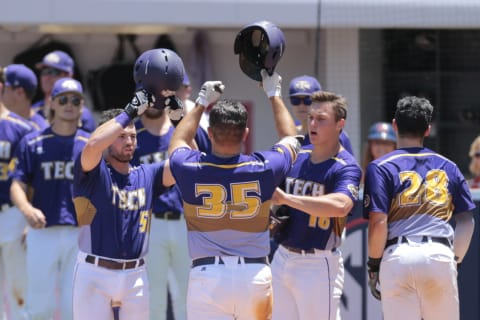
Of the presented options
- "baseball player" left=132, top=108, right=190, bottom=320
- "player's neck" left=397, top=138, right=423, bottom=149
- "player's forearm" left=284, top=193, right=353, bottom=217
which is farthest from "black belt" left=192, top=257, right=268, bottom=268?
"baseball player" left=132, top=108, right=190, bottom=320

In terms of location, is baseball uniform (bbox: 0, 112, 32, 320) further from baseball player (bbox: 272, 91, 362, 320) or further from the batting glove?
the batting glove

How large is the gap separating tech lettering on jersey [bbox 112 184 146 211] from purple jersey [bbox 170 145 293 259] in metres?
0.55

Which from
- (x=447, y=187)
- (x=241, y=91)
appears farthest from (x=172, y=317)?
(x=241, y=91)

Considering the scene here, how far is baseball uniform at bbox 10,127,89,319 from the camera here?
7023 millimetres

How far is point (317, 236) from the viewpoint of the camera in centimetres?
598

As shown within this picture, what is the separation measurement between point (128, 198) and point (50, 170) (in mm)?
1673

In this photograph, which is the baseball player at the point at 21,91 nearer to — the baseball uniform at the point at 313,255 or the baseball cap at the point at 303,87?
the baseball cap at the point at 303,87

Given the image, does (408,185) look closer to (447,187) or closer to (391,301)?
(447,187)

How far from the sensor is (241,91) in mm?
11406

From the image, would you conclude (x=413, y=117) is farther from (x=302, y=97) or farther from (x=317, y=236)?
(x=302, y=97)

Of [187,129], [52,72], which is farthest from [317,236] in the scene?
[52,72]

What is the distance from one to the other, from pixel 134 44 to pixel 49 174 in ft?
14.2

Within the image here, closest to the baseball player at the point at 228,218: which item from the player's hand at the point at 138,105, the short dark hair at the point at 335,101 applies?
the player's hand at the point at 138,105

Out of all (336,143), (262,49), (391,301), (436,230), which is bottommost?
(391,301)
